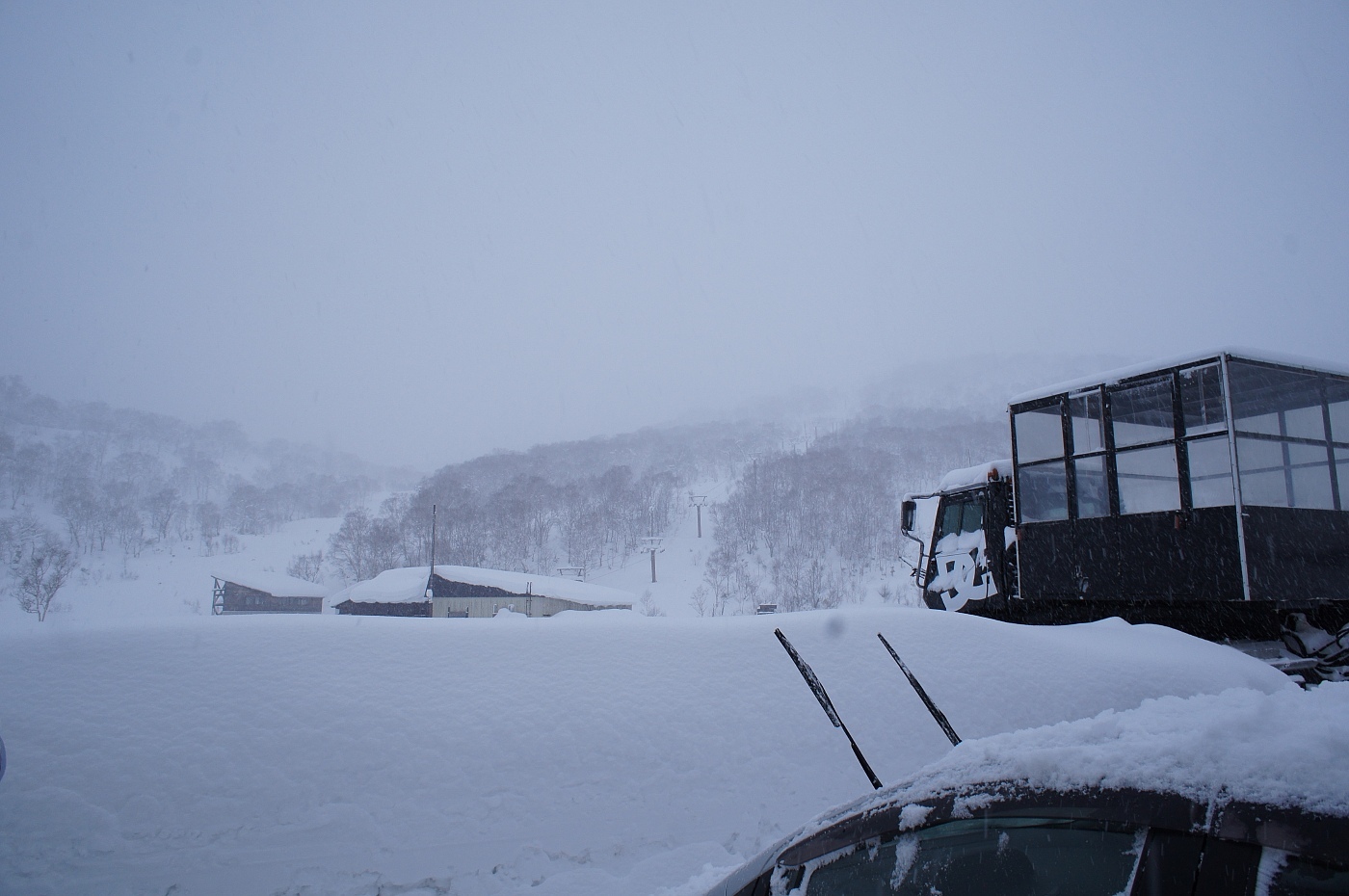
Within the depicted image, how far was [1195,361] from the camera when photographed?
647 centimetres

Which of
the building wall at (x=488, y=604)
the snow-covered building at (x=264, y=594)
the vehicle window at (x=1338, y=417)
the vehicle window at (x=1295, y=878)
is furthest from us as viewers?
the snow-covered building at (x=264, y=594)

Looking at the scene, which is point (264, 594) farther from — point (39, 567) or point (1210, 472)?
point (1210, 472)

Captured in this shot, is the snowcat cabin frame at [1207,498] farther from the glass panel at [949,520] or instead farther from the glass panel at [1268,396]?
the glass panel at [949,520]

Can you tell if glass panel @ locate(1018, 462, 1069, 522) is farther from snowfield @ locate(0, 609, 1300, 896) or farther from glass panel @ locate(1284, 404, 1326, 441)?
snowfield @ locate(0, 609, 1300, 896)

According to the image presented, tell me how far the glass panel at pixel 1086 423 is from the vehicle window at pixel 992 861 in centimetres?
702

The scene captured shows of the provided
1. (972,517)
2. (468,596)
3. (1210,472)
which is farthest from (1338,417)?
(468,596)

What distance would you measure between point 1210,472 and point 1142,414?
89cm

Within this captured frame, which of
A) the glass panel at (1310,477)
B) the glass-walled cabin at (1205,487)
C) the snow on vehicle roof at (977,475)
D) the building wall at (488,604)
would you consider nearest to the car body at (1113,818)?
the glass-walled cabin at (1205,487)

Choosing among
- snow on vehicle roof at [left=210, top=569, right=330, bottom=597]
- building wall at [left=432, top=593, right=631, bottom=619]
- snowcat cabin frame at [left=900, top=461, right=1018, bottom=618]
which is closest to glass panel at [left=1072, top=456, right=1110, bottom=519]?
snowcat cabin frame at [left=900, top=461, right=1018, bottom=618]

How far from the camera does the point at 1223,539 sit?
613cm

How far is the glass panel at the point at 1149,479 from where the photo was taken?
666 cm

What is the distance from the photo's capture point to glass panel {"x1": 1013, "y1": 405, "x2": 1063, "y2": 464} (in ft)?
25.7

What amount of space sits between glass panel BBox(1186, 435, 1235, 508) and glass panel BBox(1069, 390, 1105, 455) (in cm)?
92

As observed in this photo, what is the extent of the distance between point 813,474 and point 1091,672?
60671 mm
